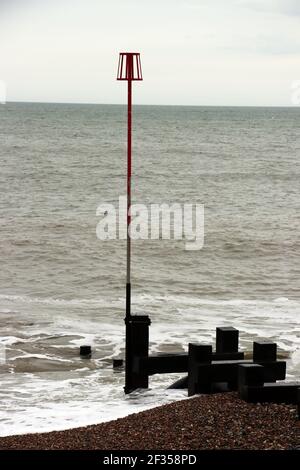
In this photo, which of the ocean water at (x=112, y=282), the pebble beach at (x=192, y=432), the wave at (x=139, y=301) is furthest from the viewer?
the wave at (x=139, y=301)

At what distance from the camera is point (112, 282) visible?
25.9m

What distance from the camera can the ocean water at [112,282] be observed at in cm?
1513

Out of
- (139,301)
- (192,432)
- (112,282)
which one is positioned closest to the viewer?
(192,432)

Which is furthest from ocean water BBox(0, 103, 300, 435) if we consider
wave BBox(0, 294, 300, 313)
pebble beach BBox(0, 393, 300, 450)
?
pebble beach BBox(0, 393, 300, 450)

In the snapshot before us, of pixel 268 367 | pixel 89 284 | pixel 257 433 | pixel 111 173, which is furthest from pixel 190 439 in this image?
pixel 111 173

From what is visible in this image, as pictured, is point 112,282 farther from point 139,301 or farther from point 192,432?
point 192,432

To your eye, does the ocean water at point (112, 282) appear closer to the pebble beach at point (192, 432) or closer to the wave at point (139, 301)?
the wave at point (139, 301)

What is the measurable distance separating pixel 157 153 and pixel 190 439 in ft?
258

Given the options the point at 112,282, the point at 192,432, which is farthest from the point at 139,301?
the point at 192,432

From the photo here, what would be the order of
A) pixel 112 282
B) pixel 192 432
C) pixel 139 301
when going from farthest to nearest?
1. pixel 112 282
2. pixel 139 301
3. pixel 192 432

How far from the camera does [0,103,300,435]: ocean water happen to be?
49.6 ft

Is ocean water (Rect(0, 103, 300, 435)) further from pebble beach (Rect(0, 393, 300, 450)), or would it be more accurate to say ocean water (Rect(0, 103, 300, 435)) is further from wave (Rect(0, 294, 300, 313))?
pebble beach (Rect(0, 393, 300, 450))

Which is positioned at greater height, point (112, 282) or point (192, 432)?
point (192, 432)

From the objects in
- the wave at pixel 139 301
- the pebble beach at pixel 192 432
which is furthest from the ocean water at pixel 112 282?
the pebble beach at pixel 192 432
